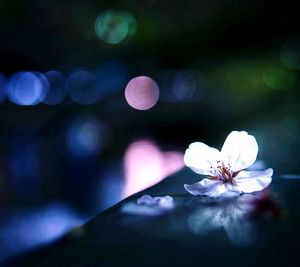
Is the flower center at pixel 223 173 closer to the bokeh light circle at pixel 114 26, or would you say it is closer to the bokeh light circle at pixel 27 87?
the bokeh light circle at pixel 114 26

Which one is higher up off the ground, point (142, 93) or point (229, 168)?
point (142, 93)

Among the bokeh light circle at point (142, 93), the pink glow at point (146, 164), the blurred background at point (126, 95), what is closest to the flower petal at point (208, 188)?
the blurred background at point (126, 95)

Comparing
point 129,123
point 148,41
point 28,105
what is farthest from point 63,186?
point 28,105

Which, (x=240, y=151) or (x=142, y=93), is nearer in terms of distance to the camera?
(x=240, y=151)

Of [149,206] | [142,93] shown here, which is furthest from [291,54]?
[149,206]

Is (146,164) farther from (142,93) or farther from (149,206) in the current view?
(142,93)

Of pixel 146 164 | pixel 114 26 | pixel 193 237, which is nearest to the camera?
pixel 193 237
